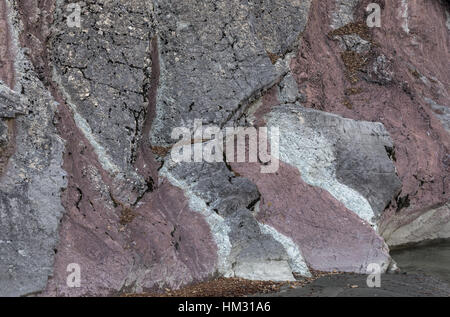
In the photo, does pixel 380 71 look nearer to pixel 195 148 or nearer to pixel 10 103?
pixel 195 148

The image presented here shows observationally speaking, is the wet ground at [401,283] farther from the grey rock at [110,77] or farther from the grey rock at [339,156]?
the grey rock at [110,77]

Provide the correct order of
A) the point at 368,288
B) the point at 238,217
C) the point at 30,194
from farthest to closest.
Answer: the point at 238,217 → the point at 368,288 → the point at 30,194

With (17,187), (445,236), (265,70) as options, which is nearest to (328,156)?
(265,70)

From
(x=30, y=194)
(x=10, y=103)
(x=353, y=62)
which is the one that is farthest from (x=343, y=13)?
(x=30, y=194)

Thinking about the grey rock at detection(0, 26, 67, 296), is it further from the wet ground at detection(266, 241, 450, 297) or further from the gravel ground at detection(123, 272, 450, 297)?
the wet ground at detection(266, 241, 450, 297)

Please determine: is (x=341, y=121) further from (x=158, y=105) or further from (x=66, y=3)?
(x=66, y=3)

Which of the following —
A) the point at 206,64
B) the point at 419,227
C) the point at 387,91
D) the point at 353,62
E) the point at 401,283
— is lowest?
the point at 401,283

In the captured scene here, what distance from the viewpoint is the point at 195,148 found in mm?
9055

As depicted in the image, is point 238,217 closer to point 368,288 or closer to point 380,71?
point 368,288

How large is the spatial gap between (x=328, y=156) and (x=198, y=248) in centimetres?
331

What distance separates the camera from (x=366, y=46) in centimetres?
1265

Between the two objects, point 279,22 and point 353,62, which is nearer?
point 279,22

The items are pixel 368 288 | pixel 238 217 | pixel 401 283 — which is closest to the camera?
pixel 368 288

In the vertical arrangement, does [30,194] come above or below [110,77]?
below
